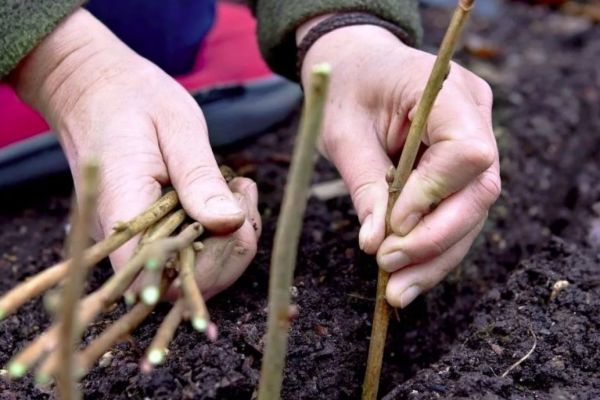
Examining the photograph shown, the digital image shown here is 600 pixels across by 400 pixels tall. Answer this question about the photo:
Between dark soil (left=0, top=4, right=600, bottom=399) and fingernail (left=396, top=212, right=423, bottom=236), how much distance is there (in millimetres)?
206

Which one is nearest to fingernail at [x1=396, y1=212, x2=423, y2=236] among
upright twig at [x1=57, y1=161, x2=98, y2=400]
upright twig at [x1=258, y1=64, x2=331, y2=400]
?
upright twig at [x1=258, y1=64, x2=331, y2=400]

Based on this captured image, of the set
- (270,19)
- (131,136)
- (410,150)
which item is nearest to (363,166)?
(410,150)

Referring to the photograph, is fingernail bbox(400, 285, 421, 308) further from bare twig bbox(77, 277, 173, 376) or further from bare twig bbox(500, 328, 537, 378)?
bare twig bbox(77, 277, 173, 376)

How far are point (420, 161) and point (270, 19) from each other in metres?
0.68

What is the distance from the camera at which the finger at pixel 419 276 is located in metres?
1.13

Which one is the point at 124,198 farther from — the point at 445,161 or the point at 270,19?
the point at 270,19

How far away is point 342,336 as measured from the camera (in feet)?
4.03

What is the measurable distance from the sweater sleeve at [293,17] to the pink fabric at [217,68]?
0.26m

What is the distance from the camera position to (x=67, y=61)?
133cm

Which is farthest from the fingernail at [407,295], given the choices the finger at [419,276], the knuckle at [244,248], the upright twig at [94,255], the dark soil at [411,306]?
the upright twig at [94,255]

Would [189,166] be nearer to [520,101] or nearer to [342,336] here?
[342,336]

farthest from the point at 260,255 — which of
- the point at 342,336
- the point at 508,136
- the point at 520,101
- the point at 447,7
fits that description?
the point at 447,7

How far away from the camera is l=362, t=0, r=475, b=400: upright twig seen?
917mm

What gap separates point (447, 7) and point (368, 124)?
1.76m
